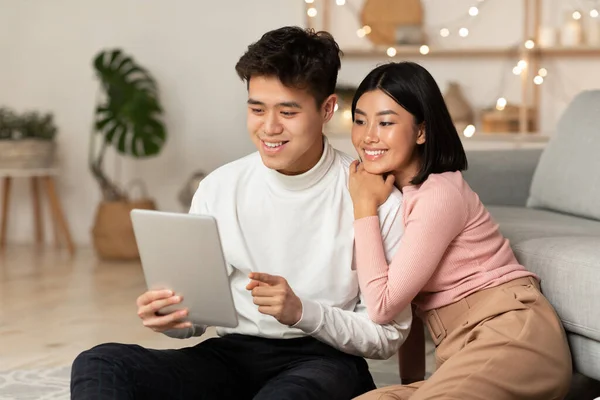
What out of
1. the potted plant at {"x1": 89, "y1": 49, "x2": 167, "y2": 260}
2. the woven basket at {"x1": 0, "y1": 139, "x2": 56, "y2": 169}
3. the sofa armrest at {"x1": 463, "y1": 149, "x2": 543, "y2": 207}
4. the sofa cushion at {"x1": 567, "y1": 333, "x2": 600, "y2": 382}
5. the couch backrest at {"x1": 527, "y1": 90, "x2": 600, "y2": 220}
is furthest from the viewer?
the woven basket at {"x1": 0, "y1": 139, "x2": 56, "y2": 169}

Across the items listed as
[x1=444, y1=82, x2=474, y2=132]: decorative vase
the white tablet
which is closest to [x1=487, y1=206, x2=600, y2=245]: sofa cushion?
the white tablet

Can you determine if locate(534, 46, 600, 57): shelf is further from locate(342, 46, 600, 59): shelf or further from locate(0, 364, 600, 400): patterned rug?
locate(0, 364, 600, 400): patterned rug

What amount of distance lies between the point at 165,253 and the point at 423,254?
1.68 feet

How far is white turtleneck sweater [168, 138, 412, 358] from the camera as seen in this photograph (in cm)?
192

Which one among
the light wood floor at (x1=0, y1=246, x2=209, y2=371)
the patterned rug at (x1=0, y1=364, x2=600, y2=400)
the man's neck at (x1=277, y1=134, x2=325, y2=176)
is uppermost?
the man's neck at (x1=277, y1=134, x2=325, y2=176)

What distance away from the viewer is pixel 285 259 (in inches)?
76.7

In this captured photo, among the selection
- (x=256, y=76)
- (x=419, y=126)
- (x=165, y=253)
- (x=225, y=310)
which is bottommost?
(x=225, y=310)

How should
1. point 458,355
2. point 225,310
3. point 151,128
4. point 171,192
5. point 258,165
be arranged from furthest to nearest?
point 171,192, point 151,128, point 258,165, point 458,355, point 225,310

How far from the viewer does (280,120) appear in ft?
6.16

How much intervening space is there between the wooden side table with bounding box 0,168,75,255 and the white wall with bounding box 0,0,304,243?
8 cm

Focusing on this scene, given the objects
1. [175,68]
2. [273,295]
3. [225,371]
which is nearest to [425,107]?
[273,295]

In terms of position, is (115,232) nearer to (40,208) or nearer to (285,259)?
(40,208)

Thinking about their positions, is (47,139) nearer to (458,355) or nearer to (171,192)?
(171,192)

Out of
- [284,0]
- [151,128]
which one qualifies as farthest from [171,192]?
[284,0]
